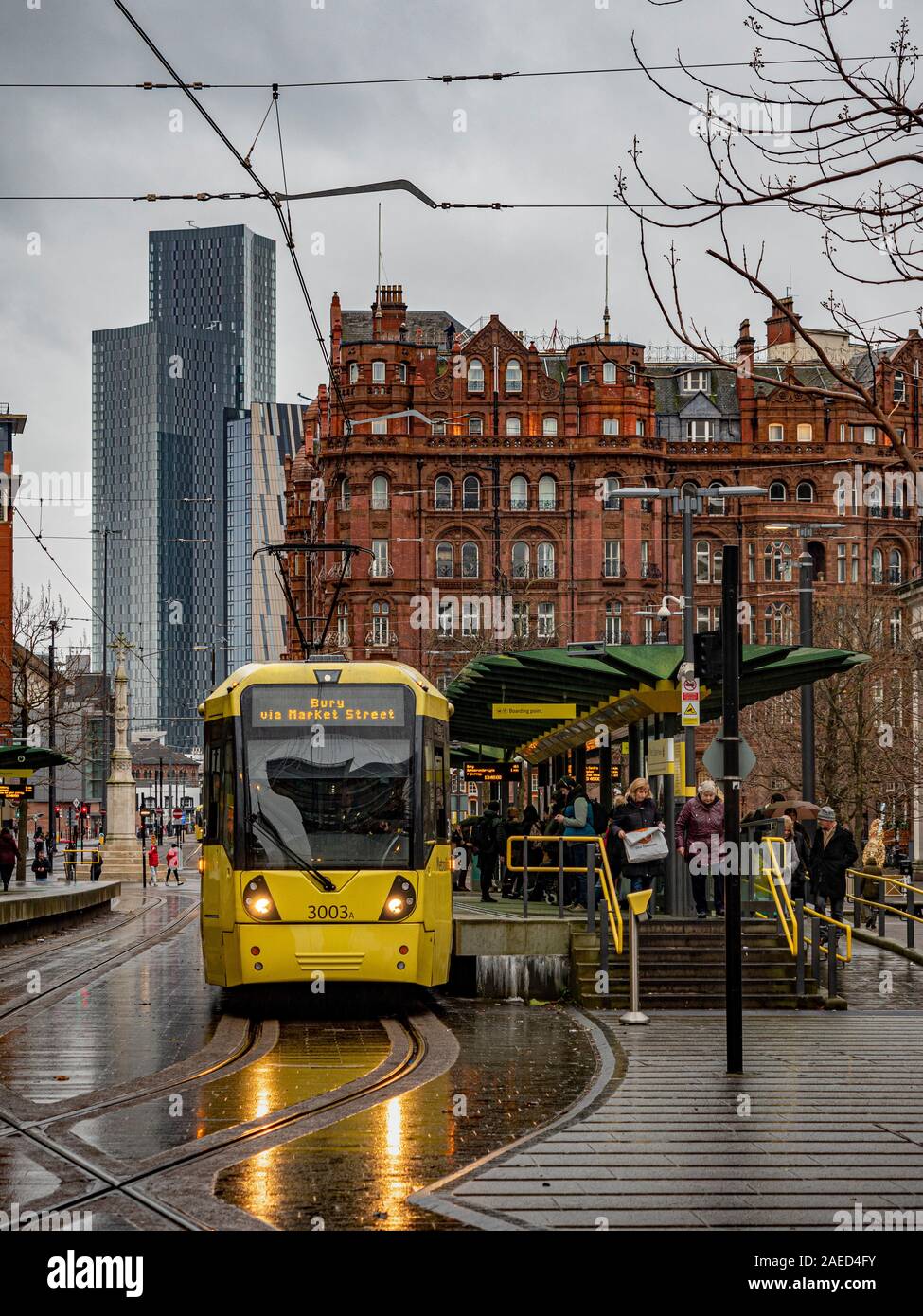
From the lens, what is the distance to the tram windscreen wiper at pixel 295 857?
1797 cm

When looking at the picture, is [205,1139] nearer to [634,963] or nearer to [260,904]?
[260,904]

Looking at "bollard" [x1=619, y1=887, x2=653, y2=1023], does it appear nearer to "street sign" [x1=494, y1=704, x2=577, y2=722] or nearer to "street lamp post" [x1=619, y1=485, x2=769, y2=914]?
"street lamp post" [x1=619, y1=485, x2=769, y2=914]

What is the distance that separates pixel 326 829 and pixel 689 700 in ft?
15.1

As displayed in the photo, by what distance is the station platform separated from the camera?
33.1 meters

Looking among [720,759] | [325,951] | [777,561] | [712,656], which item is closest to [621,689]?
[712,656]

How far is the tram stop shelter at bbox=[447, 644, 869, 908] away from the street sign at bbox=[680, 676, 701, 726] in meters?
0.38

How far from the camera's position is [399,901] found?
18047 millimetres

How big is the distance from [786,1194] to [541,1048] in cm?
658

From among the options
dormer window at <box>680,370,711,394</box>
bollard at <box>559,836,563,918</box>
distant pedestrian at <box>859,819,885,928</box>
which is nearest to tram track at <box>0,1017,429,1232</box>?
bollard at <box>559,836,563,918</box>

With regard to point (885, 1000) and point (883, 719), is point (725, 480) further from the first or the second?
point (885, 1000)

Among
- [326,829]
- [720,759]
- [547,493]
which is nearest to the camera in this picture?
[720,759]

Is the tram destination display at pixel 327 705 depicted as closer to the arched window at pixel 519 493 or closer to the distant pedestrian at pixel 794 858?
the distant pedestrian at pixel 794 858
